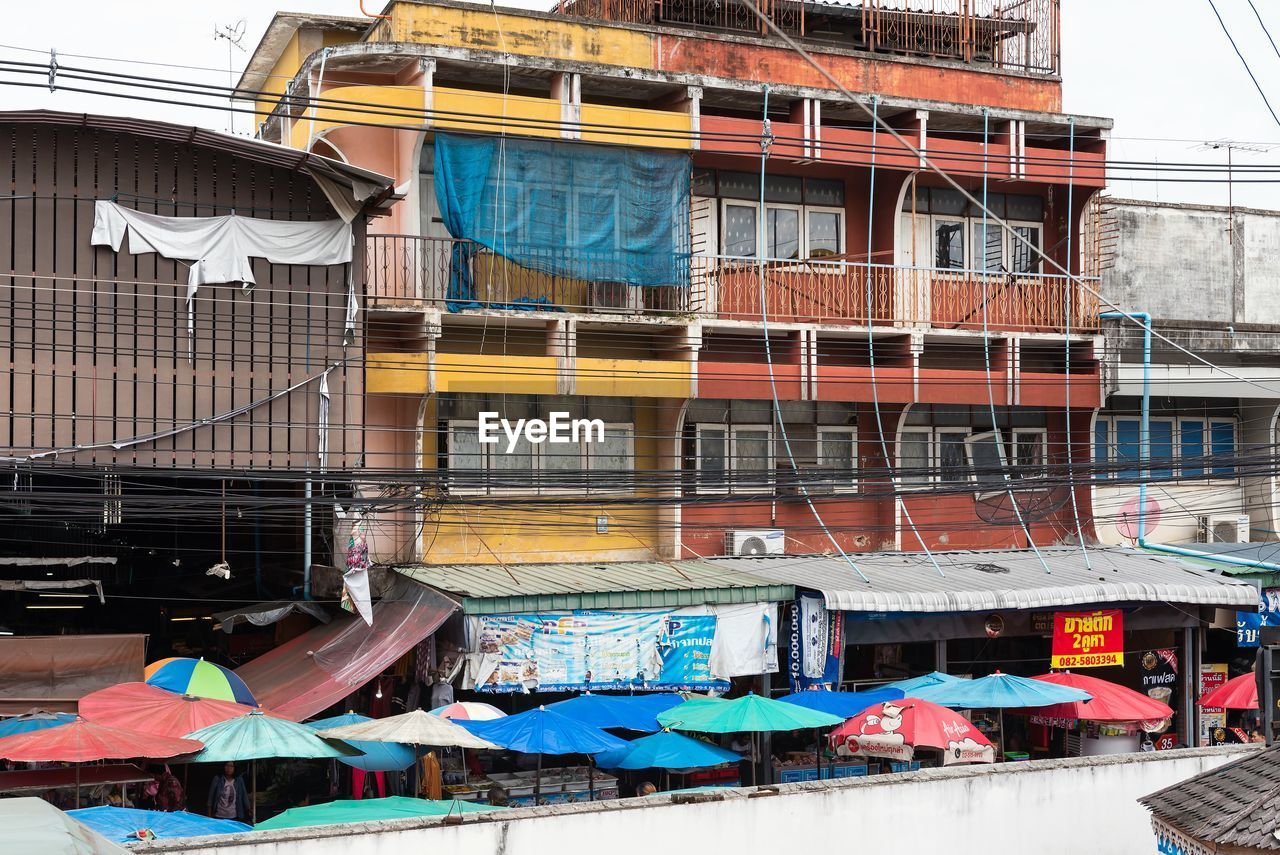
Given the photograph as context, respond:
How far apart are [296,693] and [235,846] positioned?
7311 mm

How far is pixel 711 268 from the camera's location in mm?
19891

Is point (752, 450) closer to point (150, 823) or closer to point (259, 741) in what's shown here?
point (259, 741)

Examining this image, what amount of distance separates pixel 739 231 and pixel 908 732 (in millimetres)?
8074

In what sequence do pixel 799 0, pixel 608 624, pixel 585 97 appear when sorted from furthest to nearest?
pixel 799 0
pixel 585 97
pixel 608 624

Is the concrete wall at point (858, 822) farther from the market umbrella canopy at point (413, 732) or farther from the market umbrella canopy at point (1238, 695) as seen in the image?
the market umbrella canopy at point (1238, 695)

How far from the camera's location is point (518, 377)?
1808 cm

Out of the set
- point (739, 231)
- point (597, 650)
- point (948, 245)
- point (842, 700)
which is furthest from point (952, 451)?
point (597, 650)

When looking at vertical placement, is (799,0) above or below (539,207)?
above

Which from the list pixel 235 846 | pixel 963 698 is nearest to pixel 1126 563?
pixel 963 698

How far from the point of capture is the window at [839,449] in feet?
68.4

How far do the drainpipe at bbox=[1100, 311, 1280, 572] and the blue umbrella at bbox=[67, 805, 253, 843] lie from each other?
1445cm

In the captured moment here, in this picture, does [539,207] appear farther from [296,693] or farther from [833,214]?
[296,693]

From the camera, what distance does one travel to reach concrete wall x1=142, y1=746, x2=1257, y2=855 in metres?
Result: 9.82

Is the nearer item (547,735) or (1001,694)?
(547,735)
